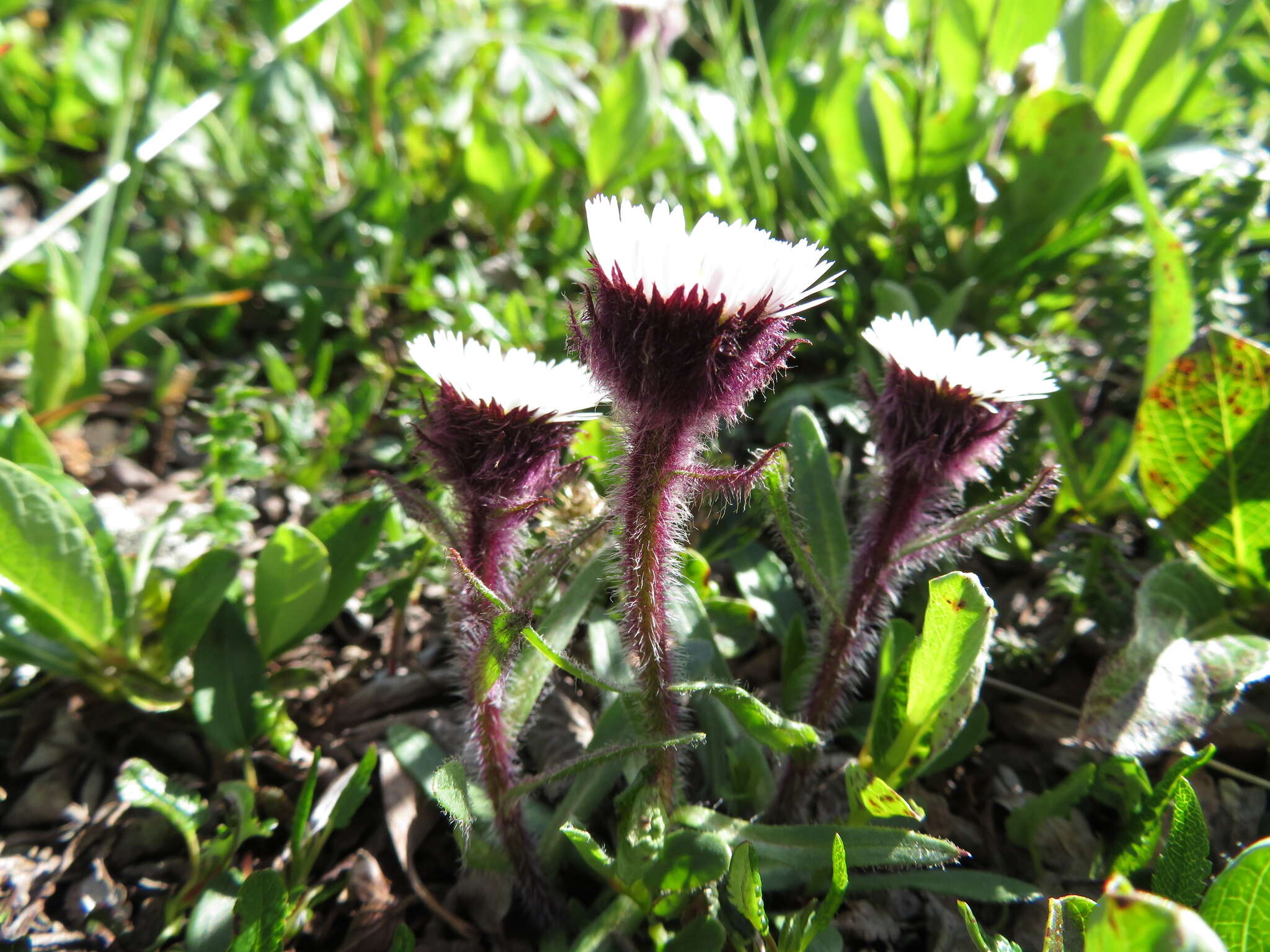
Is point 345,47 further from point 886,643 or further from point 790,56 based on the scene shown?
point 886,643

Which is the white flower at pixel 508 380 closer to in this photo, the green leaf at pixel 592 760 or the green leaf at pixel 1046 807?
the green leaf at pixel 592 760

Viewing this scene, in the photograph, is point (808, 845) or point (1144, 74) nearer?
point (808, 845)

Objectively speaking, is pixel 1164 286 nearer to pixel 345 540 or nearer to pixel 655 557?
pixel 655 557

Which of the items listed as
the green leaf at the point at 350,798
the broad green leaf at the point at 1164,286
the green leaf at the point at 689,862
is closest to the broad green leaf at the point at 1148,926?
the green leaf at the point at 689,862

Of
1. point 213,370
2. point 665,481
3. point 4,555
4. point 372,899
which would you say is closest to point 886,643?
point 665,481

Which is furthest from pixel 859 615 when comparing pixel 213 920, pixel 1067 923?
pixel 213 920

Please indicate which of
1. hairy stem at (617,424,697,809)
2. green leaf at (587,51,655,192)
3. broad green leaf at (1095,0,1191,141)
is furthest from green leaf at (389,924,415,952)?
broad green leaf at (1095,0,1191,141)

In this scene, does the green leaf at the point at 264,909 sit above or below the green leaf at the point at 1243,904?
below
